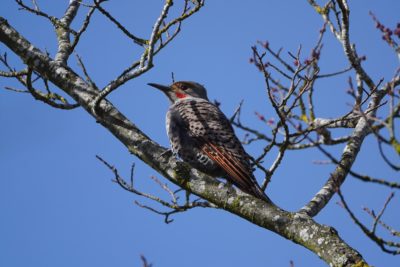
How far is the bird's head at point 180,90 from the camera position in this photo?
9047 mm

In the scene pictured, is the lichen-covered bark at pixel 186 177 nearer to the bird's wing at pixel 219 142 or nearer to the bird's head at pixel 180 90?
Answer: the bird's wing at pixel 219 142

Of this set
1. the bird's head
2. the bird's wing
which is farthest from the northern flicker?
the bird's head

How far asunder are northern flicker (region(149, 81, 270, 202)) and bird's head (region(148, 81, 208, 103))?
70 centimetres

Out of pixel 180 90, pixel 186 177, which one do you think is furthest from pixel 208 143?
pixel 186 177

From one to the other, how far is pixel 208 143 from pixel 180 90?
2055 millimetres

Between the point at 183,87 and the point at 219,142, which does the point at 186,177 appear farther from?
the point at 183,87

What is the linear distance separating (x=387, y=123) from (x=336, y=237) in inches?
52.2

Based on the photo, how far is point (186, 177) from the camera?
507 cm

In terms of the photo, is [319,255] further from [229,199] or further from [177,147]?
[177,147]

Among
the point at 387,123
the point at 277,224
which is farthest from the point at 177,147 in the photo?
the point at 387,123

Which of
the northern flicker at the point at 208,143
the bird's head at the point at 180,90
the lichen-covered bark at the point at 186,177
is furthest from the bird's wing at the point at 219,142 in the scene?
the lichen-covered bark at the point at 186,177

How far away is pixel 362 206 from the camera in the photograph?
444cm

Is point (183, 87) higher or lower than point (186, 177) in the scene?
higher

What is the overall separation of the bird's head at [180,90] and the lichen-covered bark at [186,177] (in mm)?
3277
